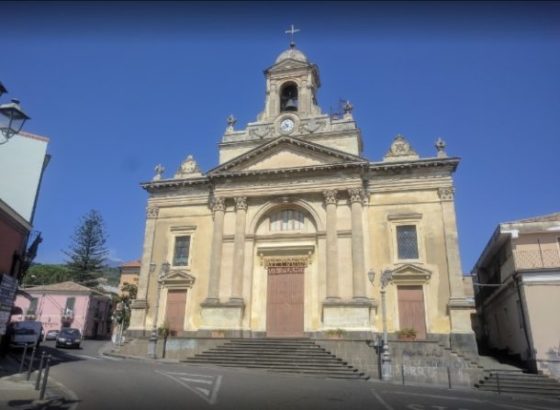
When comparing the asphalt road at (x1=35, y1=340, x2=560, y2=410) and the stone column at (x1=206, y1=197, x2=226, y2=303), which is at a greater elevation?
the stone column at (x1=206, y1=197, x2=226, y2=303)

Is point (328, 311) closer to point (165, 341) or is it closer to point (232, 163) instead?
point (165, 341)

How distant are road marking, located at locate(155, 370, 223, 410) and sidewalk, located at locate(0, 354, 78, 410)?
3246 mm

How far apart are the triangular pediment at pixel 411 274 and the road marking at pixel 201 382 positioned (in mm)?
12211

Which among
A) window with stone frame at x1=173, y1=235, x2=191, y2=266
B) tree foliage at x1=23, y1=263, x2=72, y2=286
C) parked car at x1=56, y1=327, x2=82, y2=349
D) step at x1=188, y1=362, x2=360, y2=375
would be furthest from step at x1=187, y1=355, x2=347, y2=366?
tree foliage at x1=23, y1=263, x2=72, y2=286

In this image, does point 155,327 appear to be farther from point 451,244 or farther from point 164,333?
point 451,244

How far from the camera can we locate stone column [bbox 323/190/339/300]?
23.9 meters

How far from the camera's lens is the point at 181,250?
28.2m

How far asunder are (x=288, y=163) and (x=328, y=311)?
963 centimetres

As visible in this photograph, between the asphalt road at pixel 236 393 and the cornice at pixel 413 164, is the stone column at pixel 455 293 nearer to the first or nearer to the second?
the cornice at pixel 413 164

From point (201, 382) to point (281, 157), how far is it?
1641cm

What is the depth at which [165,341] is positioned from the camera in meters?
23.7

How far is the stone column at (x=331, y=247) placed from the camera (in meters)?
23.9

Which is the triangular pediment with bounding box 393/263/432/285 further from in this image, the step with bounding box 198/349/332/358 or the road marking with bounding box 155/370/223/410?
the road marking with bounding box 155/370/223/410

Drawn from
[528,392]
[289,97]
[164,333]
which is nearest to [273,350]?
[164,333]
